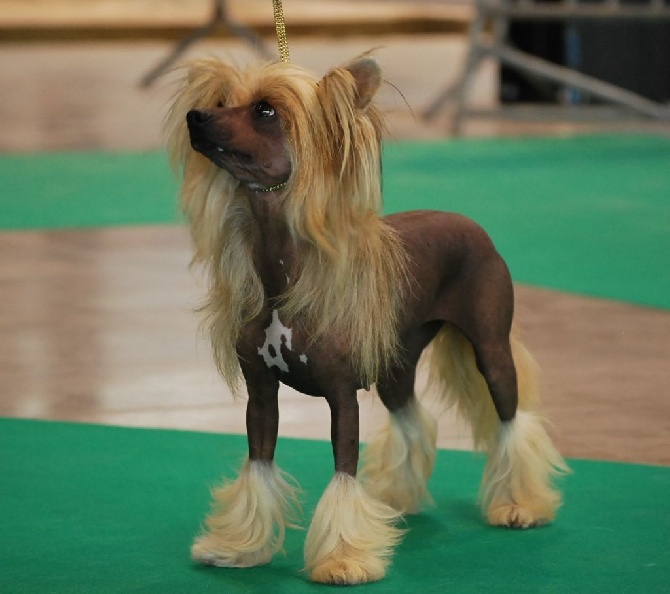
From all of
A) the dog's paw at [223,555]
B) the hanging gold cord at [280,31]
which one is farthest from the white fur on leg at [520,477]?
the hanging gold cord at [280,31]

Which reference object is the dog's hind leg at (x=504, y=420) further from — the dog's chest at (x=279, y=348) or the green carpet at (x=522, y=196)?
the green carpet at (x=522, y=196)

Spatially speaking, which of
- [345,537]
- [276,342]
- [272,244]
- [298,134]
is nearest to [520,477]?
[345,537]

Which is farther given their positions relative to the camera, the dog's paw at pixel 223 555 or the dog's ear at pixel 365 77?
the dog's paw at pixel 223 555

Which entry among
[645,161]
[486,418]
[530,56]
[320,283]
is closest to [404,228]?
[320,283]

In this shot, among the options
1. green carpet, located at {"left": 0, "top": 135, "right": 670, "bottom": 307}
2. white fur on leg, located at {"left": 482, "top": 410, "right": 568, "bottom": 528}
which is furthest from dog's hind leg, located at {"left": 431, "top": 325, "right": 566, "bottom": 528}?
green carpet, located at {"left": 0, "top": 135, "right": 670, "bottom": 307}

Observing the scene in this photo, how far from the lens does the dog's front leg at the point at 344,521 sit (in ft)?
10.8

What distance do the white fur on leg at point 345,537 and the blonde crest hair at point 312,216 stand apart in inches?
10.6

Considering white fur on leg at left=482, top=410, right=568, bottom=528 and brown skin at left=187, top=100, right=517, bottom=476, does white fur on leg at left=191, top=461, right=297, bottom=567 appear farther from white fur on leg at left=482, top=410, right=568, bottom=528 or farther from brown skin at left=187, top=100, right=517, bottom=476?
white fur on leg at left=482, top=410, right=568, bottom=528

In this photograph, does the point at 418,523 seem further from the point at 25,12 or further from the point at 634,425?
the point at 25,12

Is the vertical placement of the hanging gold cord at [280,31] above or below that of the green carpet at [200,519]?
above

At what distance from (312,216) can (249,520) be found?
2.55 ft

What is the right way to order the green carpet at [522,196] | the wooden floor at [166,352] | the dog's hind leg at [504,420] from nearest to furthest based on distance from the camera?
the dog's hind leg at [504,420] → the wooden floor at [166,352] → the green carpet at [522,196]

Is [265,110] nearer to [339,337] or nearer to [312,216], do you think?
[312,216]

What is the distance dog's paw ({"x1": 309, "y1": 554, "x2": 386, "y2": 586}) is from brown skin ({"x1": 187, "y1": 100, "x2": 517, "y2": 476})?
0.21 metres
